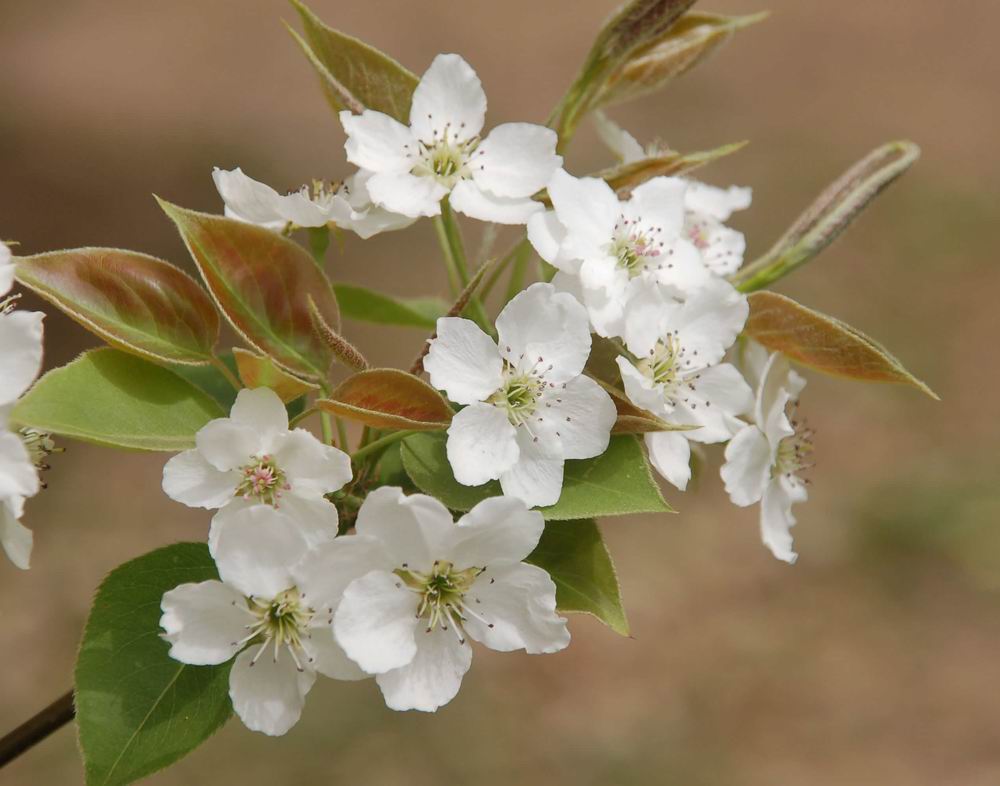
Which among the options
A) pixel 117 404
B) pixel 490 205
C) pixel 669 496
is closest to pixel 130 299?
pixel 117 404

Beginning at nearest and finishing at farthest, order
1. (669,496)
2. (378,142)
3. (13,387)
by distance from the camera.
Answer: (13,387), (378,142), (669,496)

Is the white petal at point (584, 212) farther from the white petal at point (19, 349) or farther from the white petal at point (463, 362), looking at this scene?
the white petal at point (19, 349)

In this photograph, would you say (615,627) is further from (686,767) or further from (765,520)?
(686,767)

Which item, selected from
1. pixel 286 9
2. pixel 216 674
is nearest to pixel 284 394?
pixel 216 674

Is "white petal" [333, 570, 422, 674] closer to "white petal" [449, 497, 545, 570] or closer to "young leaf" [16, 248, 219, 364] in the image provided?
"white petal" [449, 497, 545, 570]

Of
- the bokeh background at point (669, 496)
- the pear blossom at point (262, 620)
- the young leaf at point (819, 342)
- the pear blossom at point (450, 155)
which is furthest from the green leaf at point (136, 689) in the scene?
the bokeh background at point (669, 496)

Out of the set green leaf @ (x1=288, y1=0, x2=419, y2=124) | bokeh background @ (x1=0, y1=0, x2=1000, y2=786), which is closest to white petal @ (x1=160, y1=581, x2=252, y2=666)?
green leaf @ (x1=288, y1=0, x2=419, y2=124)

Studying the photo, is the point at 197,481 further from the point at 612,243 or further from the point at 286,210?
the point at 612,243
